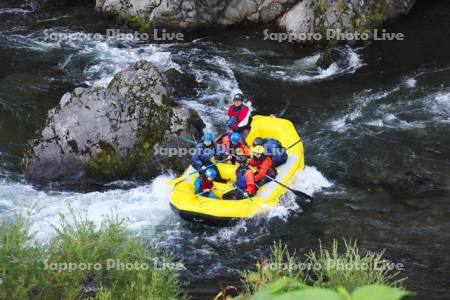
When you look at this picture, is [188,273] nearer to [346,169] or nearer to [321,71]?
[346,169]

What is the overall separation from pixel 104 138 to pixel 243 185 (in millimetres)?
2869

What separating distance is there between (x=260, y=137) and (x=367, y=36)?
5.81 m

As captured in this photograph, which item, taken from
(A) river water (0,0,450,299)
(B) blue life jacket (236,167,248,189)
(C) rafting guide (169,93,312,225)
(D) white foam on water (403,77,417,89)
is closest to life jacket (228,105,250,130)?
(C) rafting guide (169,93,312,225)

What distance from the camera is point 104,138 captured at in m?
10.1

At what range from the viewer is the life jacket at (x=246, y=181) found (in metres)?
8.99

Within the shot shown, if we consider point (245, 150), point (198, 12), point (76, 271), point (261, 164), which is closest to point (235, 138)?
point (245, 150)

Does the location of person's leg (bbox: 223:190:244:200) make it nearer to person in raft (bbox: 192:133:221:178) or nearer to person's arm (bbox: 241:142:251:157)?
person in raft (bbox: 192:133:221:178)

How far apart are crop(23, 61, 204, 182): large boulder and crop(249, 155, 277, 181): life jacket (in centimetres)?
159

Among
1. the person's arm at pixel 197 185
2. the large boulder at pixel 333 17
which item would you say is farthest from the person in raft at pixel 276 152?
the large boulder at pixel 333 17

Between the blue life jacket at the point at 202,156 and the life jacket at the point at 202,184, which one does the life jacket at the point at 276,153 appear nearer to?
the blue life jacket at the point at 202,156

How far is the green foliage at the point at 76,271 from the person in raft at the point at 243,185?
3.12 meters

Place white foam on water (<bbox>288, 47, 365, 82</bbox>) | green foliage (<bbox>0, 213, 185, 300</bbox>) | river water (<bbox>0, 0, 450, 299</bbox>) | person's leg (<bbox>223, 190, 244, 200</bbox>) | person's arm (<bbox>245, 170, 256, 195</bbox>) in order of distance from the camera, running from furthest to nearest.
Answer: white foam on water (<bbox>288, 47, 365, 82</bbox>)
person's leg (<bbox>223, 190, 244, 200</bbox>)
person's arm (<bbox>245, 170, 256, 195</bbox>)
river water (<bbox>0, 0, 450, 299</bbox>)
green foliage (<bbox>0, 213, 185, 300</bbox>)

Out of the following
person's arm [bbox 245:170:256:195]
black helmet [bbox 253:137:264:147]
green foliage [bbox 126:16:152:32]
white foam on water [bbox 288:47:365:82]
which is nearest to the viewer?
person's arm [bbox 245:170:256:195]

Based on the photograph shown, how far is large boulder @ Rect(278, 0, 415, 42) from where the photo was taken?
14539 mm
